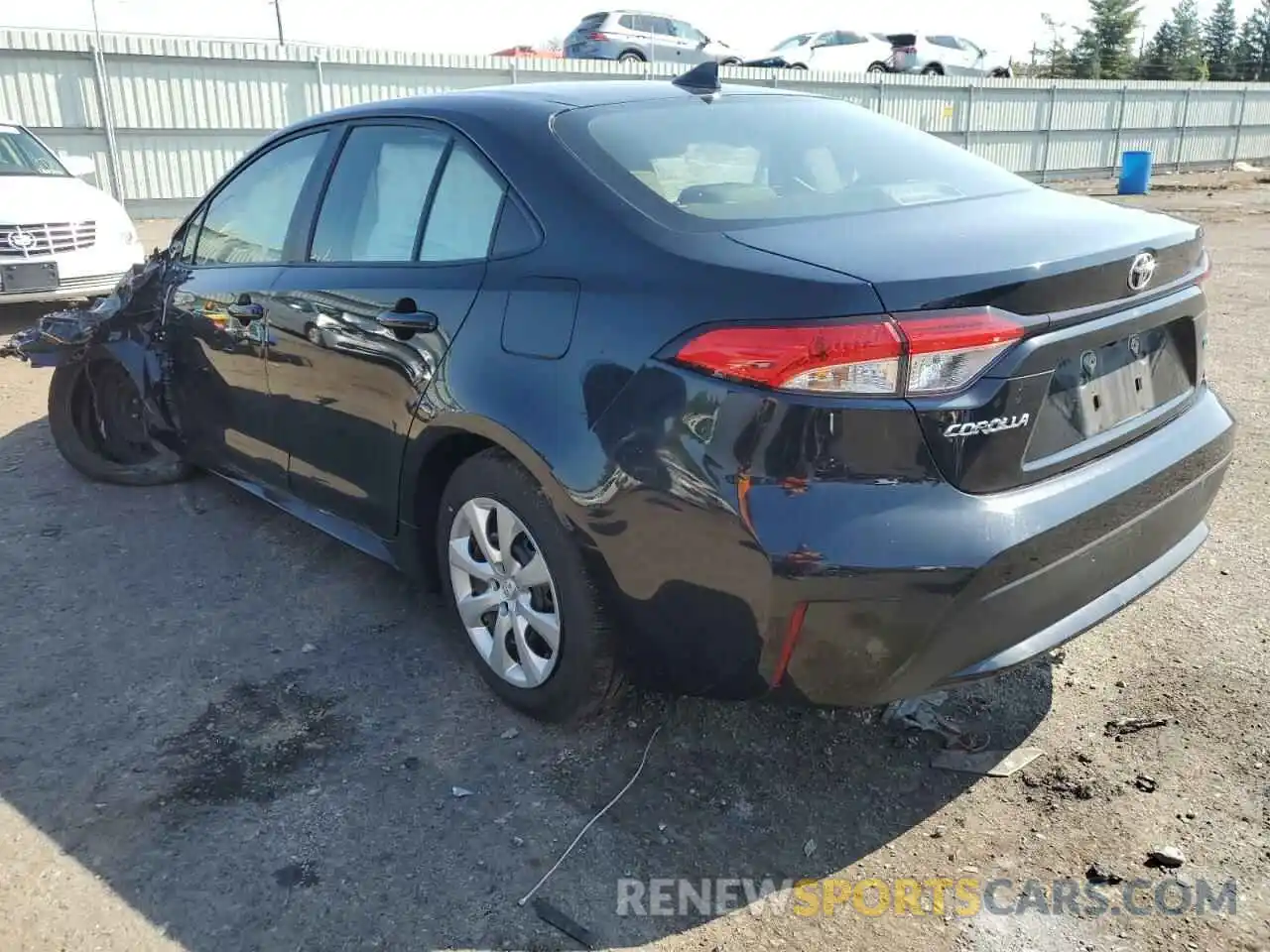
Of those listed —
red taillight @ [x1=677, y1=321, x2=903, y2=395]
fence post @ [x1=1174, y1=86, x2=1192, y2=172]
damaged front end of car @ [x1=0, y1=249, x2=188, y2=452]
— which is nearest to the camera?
red taillight @ [x1=677, y1=321, x2=903, y2=395]

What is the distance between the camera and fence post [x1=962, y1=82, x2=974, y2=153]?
76.2ft

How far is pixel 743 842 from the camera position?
2.52 metres

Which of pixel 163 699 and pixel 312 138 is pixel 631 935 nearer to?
pixel 163 699

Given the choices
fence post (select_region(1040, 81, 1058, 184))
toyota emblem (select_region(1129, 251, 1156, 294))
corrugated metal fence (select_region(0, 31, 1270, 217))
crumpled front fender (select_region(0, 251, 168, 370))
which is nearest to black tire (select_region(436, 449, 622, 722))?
toyota emblem (select_region(1129, 251, 1156, 294))

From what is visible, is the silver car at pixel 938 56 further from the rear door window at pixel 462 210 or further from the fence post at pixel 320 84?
the rear door window at pixel 462 210

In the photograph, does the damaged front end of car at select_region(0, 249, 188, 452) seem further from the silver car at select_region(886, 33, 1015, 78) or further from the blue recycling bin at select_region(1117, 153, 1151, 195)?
the silver car at select_region(886, 33, 1015, 78)

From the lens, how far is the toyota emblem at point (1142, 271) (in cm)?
246

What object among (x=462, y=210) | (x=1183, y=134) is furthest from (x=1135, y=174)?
(x=462, y=210)

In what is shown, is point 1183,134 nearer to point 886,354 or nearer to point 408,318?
point 408,318

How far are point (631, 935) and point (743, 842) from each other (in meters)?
0.38

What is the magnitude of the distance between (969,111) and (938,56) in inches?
184

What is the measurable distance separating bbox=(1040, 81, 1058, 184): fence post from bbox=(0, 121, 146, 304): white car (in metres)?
21.5

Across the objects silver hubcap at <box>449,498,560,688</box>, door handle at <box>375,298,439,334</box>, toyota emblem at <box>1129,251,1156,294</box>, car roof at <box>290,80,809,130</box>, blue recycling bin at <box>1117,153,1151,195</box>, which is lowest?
blue recycling bin at <box>1117,153,1151,195</box>

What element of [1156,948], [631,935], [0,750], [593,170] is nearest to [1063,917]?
[1156,948]
